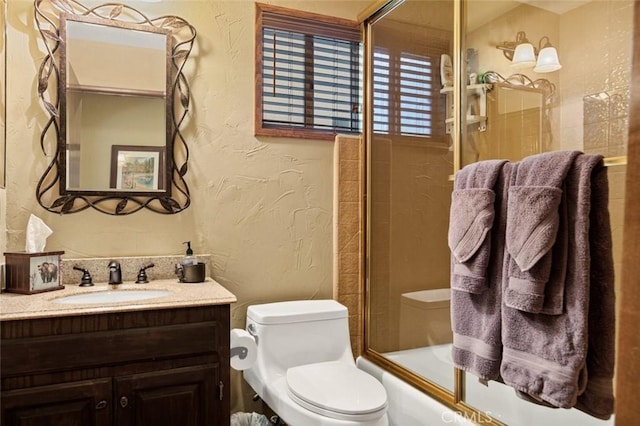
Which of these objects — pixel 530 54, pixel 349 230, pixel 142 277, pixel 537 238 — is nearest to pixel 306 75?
pixel 349 230

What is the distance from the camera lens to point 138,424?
152 cm

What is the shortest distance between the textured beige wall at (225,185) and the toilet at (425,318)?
0.46 metres

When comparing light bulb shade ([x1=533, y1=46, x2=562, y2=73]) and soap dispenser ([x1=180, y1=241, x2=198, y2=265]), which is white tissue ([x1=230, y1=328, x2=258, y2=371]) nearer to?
soap dispenser ([x1=180, y1=241, x2=198, y2=265])

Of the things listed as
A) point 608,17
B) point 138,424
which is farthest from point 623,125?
point 138,424

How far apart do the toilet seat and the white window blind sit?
4.15 feet

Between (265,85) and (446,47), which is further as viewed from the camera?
(265,85)

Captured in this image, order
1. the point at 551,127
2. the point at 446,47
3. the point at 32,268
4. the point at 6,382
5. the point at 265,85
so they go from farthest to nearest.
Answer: the point at 265,85
the point at 446,47
the point at 551,127
the point at 32,268
the point at 6,382

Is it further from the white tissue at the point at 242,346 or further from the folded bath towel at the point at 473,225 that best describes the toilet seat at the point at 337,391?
the folded bath towel at the point at 473,225

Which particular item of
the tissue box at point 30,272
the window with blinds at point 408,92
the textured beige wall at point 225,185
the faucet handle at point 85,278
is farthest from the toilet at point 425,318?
the tissue box at point 30,272

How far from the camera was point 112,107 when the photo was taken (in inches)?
78.2

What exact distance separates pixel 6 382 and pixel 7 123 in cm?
109

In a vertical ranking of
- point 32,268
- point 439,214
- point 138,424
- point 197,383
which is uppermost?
point 439,214

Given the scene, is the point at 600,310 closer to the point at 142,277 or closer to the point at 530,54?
the point at 530,54

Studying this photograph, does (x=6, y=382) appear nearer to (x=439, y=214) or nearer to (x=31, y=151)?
(x=31, y=151)
